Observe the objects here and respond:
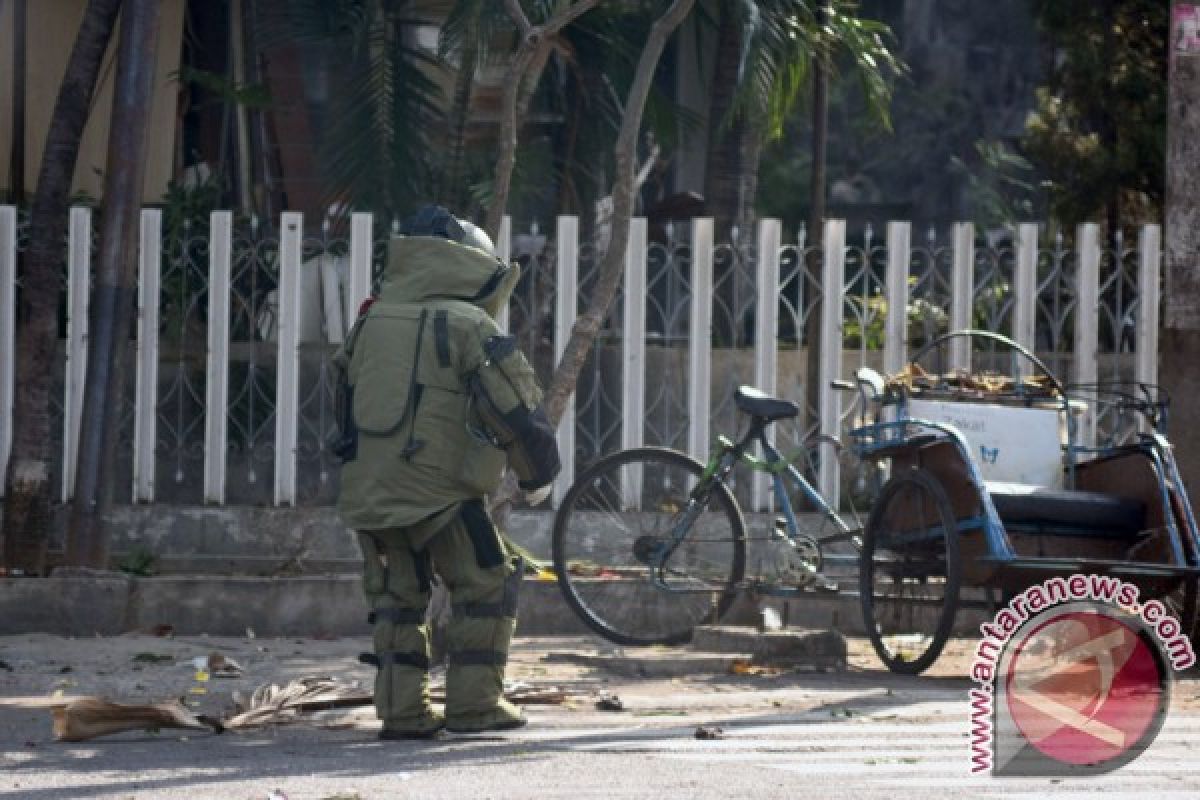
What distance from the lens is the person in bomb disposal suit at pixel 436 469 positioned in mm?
6891

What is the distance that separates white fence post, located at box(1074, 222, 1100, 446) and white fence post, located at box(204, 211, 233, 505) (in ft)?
14.7

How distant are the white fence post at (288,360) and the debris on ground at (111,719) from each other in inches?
Answer: 169

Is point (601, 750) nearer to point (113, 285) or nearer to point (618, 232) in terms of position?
point (618, 232)

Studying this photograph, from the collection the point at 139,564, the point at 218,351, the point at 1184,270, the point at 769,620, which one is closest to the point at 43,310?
the point at 218,351

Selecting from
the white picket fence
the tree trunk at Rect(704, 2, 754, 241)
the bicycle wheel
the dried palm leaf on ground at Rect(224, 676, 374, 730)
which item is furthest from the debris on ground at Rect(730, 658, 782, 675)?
the tree trunk at Rect(704, 2, 754, 241)

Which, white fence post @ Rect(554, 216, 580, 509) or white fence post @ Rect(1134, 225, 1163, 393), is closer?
white fence post @ Rect(554, 216, 580, 509)

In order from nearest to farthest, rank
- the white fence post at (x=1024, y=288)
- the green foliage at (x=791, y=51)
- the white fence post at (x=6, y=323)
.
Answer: the white fence post at (x=6, y=323), the white fence post at (x=1024, y=288), the green foliage at (x=791, y=51)

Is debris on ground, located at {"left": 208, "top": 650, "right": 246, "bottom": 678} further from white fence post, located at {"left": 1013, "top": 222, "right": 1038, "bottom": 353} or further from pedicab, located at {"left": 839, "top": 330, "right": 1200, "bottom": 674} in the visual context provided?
white fence post, located at {"left": 1013, "top": 222, "right": 1038, "bottom": 353}

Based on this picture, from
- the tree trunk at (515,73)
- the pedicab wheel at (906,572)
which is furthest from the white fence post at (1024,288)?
the tree trunk at (515,73)

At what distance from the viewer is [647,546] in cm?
961

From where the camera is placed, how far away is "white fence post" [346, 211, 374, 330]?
11242 mm

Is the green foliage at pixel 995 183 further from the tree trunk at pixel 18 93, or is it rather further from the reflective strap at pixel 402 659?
the reflective strap at pixel 402 659

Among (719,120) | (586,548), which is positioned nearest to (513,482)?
(586,548)

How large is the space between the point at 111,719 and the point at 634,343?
505 centimetres
